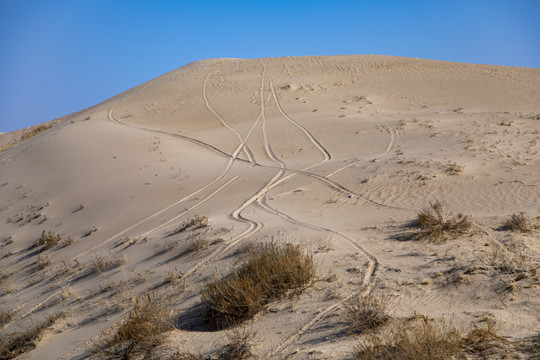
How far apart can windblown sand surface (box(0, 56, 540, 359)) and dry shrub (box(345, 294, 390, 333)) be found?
5.4 inches

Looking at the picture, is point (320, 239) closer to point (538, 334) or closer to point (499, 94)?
point (538, 334)

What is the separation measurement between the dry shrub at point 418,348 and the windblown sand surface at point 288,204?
448 millimetres

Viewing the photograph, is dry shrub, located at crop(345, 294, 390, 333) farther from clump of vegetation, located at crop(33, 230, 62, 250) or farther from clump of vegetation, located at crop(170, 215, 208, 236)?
clump of vegetation, located at crop(33, 230, 62, 250)

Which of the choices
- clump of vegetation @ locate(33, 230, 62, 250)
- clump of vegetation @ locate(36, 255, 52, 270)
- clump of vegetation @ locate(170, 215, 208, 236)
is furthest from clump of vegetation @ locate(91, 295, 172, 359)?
clump of vegetation @ locate(33, 230, 62, 250)

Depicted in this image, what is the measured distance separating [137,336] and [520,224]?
577 centimetres

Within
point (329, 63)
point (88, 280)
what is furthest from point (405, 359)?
point (329, 63)

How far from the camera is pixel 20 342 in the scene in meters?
5.68

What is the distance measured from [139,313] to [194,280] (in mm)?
1566

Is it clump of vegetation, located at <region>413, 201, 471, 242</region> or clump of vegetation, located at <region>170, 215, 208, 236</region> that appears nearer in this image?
clump of vegetation, located at <region>413, 201, 471, 242</region>

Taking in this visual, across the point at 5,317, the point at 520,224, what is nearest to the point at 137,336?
the point at 5,317

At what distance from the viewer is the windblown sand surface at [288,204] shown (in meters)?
4.73

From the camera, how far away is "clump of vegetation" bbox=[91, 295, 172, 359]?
14.8 ft

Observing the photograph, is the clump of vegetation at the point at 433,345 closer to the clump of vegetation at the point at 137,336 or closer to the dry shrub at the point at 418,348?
the dry shrub at the point at 418,348

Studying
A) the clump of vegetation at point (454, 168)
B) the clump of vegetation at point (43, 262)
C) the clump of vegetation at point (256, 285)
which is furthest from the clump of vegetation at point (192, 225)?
the clump of vegetation at point (454, 168)
